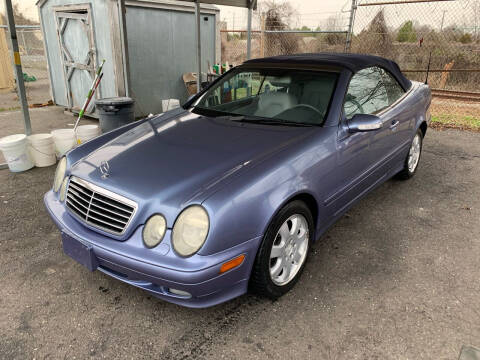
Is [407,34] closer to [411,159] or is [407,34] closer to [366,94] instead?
[411,159]

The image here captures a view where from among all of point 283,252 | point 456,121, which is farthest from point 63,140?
point 456,121

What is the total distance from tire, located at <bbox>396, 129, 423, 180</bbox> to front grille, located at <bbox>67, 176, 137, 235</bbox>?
3293 millimetres

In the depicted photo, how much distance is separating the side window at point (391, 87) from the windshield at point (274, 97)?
0.92 m

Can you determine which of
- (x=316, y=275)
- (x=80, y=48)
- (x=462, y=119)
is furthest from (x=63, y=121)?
(x=462, y=119)

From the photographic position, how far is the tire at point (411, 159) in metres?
4.32

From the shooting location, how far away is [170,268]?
1.96 metres

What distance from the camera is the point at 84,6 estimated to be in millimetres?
7277

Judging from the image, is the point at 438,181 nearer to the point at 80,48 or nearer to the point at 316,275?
the point at 316,275

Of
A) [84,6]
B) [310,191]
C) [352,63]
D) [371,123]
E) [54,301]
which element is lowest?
[54,301]

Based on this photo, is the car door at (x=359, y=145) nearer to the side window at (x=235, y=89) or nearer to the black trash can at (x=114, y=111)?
the side window at (x=235, y=89)

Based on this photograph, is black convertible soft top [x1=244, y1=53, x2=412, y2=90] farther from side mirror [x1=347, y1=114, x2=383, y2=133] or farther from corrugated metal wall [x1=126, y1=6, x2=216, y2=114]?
corrugated metal wall [x1=126, y1=6, x2=216, y2=114]

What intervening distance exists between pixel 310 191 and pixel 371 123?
2.51 feet

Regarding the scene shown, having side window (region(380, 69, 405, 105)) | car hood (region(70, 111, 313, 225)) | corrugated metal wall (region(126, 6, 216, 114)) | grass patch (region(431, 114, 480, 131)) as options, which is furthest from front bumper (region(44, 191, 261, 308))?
grass patch (region(431, 114, 480, 131))

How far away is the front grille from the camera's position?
7.09 ft
